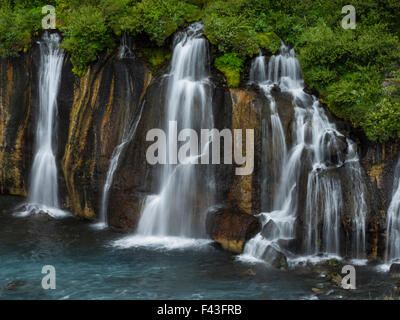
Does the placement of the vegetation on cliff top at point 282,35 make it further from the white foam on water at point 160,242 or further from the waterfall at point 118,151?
the white foam on water at point 160,242

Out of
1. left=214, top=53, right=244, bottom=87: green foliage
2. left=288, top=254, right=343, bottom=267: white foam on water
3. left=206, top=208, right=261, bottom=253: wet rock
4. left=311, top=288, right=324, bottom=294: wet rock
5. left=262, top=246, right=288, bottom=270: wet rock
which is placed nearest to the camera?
left=311, top=288, right=324, bottom=294: wet rock

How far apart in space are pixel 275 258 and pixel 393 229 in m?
3.68

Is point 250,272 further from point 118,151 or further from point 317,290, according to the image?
point 118,151

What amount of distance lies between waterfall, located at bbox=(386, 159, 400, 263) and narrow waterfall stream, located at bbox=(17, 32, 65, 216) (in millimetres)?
12824

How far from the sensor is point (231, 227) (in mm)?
14984

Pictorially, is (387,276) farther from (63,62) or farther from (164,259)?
(63,62)

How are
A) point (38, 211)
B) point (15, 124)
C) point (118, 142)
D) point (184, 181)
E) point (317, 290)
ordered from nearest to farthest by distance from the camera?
point (317, 290) → point (184, 181) → point (118, 142) → point (38, 211) → point (15, 124)

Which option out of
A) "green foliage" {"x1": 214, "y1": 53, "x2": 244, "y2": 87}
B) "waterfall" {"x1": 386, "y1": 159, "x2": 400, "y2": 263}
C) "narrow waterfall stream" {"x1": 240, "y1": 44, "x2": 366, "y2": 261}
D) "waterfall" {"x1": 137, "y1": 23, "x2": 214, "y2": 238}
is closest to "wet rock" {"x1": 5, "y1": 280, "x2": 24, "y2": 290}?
"waterfall" {"x1": 137, "y1": 23, "x2": 214, "y2": 238}

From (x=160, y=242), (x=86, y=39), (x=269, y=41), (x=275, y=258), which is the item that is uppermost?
(x=86, y=39)

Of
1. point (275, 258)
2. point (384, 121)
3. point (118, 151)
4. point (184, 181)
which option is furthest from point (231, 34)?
point (275, 258)

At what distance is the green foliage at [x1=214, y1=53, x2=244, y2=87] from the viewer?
16234 millimetres

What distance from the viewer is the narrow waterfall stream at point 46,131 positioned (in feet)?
63.9

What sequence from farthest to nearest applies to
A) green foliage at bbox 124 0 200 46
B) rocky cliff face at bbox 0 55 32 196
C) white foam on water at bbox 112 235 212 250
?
rocky cliff face at bbox 0 55 32 196, green foliage at bbox 124 0 200 46, white foam on water at bbox 112 235 212 250

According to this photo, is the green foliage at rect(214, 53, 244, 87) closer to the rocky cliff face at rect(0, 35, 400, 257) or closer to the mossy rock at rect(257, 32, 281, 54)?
the rocky cliff face at rect(0, 35, 400, 257)
